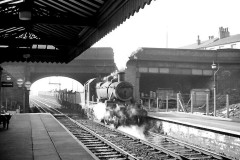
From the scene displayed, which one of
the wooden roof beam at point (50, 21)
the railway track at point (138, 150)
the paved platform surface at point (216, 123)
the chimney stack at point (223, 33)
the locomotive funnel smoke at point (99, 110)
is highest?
the chimney stack at point (223, 33)

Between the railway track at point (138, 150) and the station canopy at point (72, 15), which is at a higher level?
the station canopy at point (72, 15)

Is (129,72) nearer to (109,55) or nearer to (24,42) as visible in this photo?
(109,55)

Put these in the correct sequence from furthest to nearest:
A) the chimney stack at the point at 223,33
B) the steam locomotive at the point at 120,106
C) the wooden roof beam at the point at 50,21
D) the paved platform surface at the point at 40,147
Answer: the chimney stack at the point at 223,33, the steam locomotive at the point at 120,106, the paved platform surface at the point at 40,147, the wooden roof beam at the point at 50,21

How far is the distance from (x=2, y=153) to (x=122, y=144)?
3.98 metres

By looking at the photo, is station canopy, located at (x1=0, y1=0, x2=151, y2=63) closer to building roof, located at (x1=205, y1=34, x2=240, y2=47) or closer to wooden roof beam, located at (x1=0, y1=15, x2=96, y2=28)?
wooden roof beam, located at (x1=0, y1=15, x2=96, y2=28)

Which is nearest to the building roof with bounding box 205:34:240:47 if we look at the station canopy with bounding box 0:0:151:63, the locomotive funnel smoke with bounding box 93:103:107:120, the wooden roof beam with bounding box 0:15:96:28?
the locomotive funnel smoke with bounding box 93:103:107:120

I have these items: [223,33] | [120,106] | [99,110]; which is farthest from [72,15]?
[223,33]

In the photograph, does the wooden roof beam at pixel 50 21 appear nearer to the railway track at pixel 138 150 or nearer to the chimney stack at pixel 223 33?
the railway track at pixel 138 150

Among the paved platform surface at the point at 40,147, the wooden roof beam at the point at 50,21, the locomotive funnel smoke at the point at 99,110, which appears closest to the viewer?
the wooden roof beam at the point at 50,21

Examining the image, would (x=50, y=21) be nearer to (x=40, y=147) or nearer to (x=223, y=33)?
(x=40, y=147)

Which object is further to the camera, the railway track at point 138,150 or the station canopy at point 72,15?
the railway track at point 138,150

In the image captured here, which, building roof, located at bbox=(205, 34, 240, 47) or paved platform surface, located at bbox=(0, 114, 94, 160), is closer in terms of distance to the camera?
paved platform surface, located at bbox=(0, 114, 94, 160)

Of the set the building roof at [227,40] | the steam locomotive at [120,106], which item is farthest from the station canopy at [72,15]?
the building roof at [227,40]

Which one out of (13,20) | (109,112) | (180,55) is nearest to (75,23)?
(13,20)
